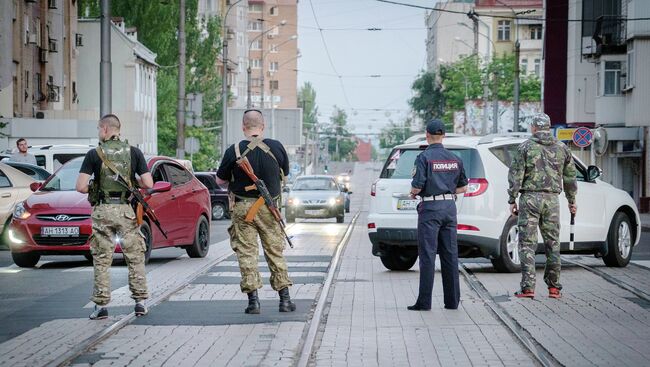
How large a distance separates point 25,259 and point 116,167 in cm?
743

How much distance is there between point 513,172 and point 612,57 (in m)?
43.8

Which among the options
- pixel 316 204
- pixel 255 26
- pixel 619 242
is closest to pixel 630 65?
pixel 316 204

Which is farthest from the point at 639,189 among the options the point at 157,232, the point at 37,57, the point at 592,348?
the point at 592,348

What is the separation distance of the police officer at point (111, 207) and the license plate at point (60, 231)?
20.8 ft

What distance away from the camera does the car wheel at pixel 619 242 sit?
1880cm

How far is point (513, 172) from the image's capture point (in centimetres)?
1428

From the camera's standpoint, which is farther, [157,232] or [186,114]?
[186,114]

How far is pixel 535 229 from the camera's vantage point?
46.6 feet

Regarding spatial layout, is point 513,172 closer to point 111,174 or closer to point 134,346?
point 111,174

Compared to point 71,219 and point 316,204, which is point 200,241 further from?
point 316,204

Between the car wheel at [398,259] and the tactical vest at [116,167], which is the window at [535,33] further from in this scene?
the tactical vest at [116,167]

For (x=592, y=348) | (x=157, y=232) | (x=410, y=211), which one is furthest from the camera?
(x=157, y=232)

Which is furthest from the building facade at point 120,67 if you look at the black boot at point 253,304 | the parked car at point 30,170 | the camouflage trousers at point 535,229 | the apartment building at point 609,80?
the black boot at point 253,304

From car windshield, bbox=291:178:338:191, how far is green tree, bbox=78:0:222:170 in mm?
33766
